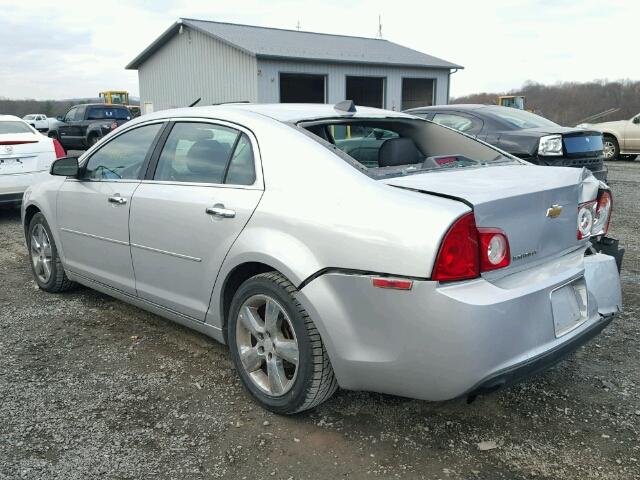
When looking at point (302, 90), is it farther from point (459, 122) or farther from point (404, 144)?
point (404, 144)

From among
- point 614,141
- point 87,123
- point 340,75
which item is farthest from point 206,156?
point 340,75

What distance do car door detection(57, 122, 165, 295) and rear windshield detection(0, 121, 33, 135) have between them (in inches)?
204

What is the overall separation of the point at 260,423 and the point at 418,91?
2588 cm

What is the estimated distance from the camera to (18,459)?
2541mm

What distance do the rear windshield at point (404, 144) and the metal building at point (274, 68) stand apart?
16.6 m

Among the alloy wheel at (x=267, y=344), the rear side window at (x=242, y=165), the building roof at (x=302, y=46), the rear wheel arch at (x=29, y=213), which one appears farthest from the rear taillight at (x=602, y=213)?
the building roof at (x=302, y=46)

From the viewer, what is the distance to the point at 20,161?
796 centimetres

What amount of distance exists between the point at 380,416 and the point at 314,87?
27171 millimetres

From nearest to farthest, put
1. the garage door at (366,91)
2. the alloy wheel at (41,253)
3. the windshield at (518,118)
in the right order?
1. the alloy wheel at (41,253)
2. the windshield at (518,118)
3. the garage door at (366,91)

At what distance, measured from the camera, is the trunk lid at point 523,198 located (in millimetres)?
2375

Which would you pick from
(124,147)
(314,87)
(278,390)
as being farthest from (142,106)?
(278,390)

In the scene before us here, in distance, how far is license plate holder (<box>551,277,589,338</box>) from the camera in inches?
97.0

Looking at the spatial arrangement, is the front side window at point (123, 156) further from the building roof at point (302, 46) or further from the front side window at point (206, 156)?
the building roof at point (302, 46)

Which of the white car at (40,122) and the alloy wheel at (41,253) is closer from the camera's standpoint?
the alloy wheel at (41,253)
